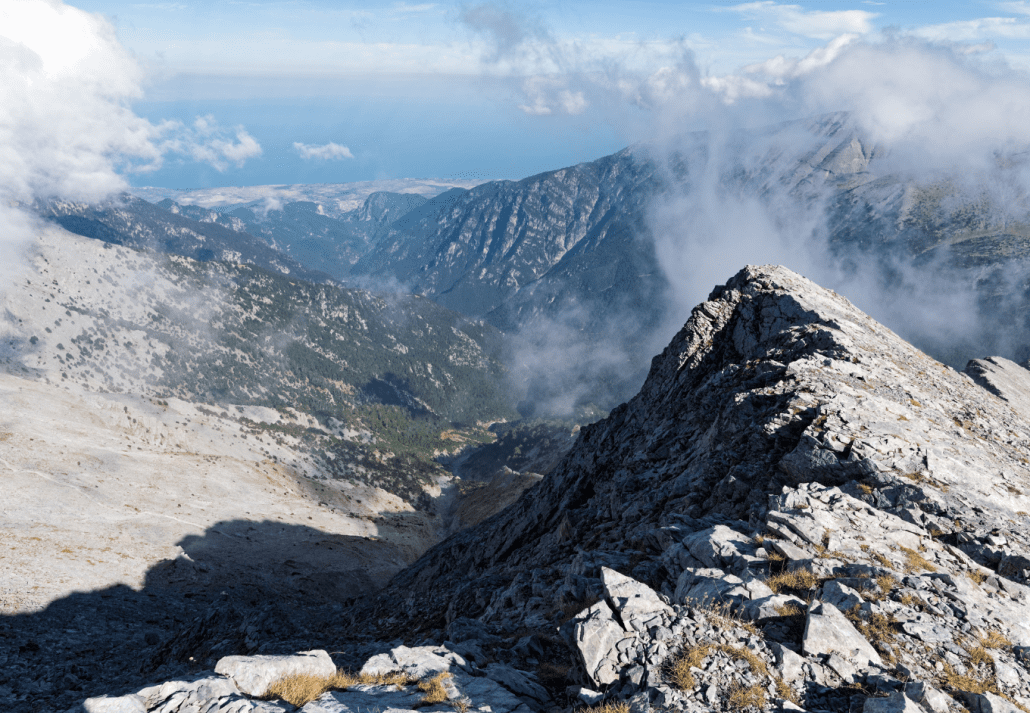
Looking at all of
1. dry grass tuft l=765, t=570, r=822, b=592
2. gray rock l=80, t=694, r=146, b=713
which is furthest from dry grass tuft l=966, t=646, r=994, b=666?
gray rock l=80, t=694, r=146, b=713

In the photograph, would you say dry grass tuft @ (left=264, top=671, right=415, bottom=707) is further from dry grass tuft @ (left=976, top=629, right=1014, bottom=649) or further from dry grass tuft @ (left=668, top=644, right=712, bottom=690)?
dry grass tuft @ (left=976, top=629, right=1014, bottom=649)

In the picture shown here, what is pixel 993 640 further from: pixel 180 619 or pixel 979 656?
pixel 180 619

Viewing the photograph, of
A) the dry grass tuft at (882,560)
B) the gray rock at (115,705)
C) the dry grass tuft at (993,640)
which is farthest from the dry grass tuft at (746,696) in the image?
the gray rock at (115,705)

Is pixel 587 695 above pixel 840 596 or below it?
below

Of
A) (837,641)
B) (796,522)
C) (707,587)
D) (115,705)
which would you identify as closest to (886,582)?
(796,522)

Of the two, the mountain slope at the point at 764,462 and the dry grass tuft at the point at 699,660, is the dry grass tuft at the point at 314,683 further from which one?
the dry grass tuft at the point at 699,660

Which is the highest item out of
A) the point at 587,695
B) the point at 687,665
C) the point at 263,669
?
the point at 687,665
